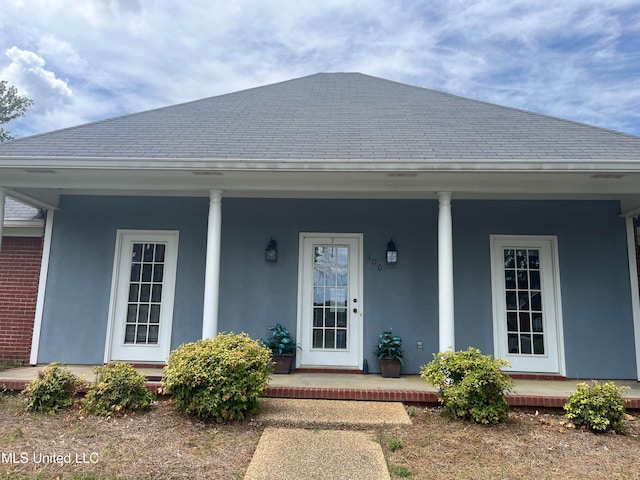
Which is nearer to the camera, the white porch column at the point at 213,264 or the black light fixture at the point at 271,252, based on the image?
the white porch column at the point at 213,264

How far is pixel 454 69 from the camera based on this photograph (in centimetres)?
1554

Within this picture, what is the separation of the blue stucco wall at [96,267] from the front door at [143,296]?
12 centimetres

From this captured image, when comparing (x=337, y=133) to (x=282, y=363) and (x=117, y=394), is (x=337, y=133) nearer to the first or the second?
(x=282, y=363)

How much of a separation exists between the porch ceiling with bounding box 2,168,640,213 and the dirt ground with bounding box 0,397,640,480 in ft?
8.91

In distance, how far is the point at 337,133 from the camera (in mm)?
5812

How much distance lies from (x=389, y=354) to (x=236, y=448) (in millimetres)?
2777

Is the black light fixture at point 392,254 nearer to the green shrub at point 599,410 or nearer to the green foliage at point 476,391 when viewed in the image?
the green foliage at point 476,391

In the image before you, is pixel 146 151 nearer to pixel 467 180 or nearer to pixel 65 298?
pixel 65 298

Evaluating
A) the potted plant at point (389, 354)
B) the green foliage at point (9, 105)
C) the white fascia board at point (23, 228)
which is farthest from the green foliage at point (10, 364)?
the green foliage at point (9, 105)

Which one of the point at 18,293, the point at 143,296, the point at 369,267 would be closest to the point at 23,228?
the point at 18,293

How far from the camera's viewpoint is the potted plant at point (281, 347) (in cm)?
547

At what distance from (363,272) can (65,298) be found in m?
4.58

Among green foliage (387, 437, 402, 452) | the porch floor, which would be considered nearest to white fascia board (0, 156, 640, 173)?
the porch floor

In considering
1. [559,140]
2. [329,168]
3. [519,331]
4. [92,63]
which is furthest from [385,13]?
[92,63]
